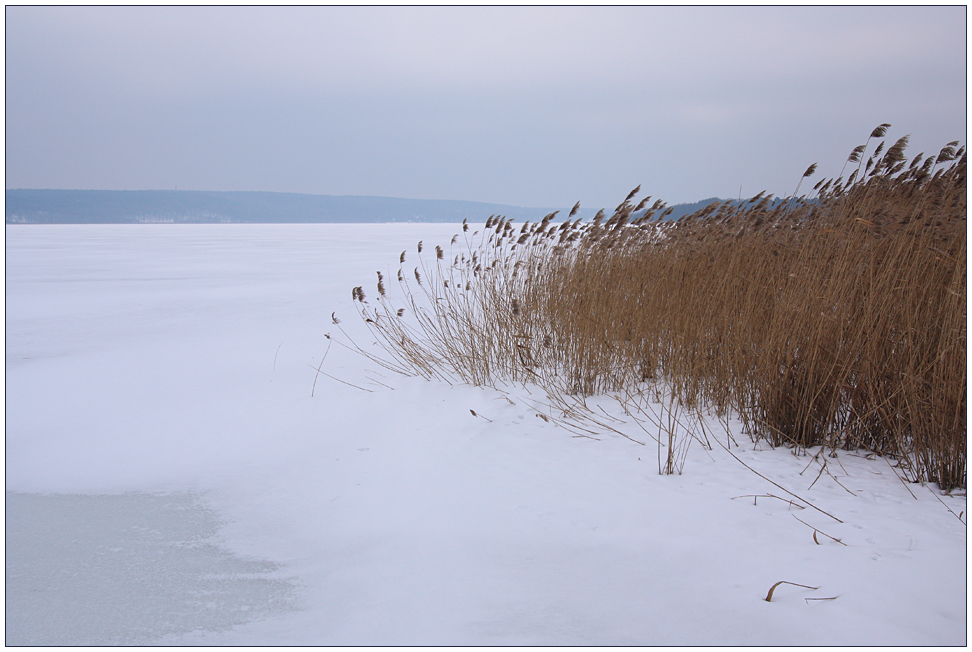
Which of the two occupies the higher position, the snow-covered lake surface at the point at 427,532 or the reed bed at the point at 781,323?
the reed bed at the point at 781,323

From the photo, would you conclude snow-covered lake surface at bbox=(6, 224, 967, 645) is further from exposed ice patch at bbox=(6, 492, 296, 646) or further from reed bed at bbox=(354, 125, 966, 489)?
reed bed at bbox=(354, 125, 966, 489)

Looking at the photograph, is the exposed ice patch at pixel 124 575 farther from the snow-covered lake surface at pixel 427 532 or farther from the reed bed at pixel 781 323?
the reed bed at pixel 781 323

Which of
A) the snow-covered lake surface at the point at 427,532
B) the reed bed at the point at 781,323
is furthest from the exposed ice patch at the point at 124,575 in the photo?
the reed bed at the point at 781,323

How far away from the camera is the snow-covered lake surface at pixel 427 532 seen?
1694 millimetres

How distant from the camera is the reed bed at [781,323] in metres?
2.50

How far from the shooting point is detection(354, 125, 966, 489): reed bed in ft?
8.19

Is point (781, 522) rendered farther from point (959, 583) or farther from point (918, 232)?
point (918, 232)

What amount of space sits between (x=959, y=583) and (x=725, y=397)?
1.38 metres

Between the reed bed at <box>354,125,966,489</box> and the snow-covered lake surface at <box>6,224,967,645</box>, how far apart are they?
0.68 feet

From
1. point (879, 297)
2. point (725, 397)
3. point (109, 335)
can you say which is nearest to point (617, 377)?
point (725, 397)

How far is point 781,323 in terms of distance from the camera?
8.94ft

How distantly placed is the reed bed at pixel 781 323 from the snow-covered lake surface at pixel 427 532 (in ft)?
0.68

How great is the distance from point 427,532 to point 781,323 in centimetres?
173

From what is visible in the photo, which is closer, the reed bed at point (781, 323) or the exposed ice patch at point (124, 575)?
the exposed ice patch at point (124, 575)
